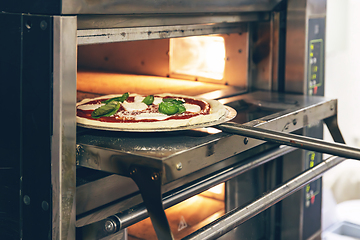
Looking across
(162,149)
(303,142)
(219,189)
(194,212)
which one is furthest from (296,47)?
(162,149)

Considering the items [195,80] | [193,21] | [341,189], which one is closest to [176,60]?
[195,80]

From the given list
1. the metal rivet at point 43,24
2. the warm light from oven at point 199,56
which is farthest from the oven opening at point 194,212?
the metal rivet at point 43,24

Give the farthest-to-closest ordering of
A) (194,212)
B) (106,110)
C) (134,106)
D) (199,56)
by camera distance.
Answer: (199,56)
(194,212)
(134,106)
(106,110)

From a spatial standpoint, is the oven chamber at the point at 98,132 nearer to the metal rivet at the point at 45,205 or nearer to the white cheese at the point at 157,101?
the metal rivet at the point at 45,205

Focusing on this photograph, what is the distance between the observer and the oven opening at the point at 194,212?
5.22ft

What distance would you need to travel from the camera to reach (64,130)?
979mm

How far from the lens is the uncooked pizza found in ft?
3.50

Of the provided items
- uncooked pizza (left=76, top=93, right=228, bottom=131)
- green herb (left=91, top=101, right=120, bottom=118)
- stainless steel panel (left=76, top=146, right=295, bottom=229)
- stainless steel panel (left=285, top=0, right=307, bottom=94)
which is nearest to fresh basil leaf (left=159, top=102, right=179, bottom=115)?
uncooked pizza (left=76, top=93, right=228, bottom=131)

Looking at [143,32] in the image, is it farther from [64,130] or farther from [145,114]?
[64,130]

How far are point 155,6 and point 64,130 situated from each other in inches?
16.0

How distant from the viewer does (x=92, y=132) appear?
45.0 inches

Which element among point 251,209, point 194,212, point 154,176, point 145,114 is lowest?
point 194,212

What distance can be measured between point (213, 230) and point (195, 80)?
3.12ft

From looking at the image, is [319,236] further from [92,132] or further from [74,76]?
[74,76]
